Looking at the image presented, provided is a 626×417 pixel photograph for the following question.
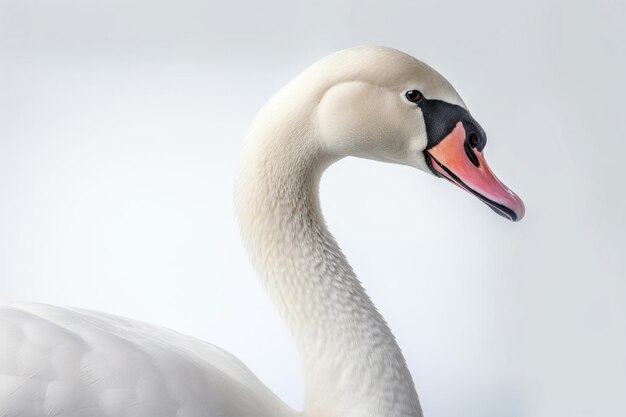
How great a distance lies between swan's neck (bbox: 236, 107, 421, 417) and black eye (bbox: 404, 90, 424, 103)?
0.45 feet

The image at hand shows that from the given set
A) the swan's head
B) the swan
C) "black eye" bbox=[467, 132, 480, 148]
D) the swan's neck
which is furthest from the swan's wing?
"black eye" bbox=[467, 132, 480, 148]

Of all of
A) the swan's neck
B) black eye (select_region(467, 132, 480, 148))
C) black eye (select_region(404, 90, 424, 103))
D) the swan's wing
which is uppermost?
black eye (select_region(404, 90, 424, 103))

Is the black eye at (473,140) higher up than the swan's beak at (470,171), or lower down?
higher up

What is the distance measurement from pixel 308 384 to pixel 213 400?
Answer: 18 centimetres

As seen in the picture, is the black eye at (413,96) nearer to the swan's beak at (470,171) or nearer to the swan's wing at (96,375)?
the swan's beak at (470,171)

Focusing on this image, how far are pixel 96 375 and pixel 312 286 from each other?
0.33 metres

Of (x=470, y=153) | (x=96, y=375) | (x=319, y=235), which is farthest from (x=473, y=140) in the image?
(x=96, y=375)

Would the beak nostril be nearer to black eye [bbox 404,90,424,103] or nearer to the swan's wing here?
black eye [bbox 404,90,424,103]

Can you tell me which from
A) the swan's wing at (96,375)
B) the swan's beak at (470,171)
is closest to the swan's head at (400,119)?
the swan's beak at (470,171)

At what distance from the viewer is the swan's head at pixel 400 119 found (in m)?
1.27

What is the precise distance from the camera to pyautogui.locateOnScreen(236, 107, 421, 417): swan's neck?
1288mm

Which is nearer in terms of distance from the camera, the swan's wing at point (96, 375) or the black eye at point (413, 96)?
the swan's wing at point (96, 375)

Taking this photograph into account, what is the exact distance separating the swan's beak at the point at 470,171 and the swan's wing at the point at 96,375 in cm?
41

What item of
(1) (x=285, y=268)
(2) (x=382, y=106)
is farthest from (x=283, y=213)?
(2) (x=382, y=106)
